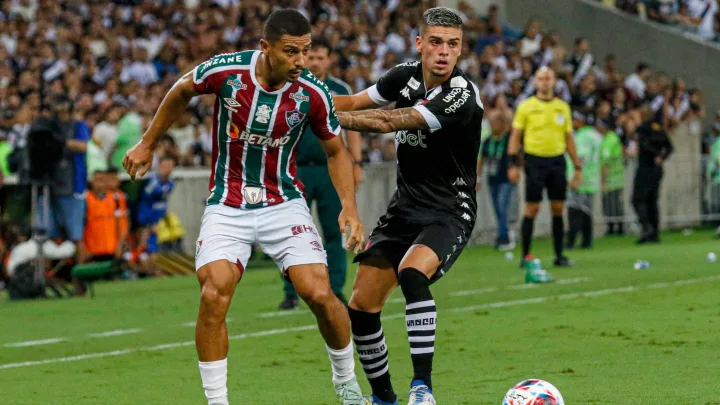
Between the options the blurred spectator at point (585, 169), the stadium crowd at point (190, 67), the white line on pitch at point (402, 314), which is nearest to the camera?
the white line on pitch at point (402, 314)

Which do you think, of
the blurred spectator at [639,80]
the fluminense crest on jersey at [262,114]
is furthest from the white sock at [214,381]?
the blurred spectator at [639,80]

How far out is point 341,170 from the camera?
7469 millimetres

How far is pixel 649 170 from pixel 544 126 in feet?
22.7

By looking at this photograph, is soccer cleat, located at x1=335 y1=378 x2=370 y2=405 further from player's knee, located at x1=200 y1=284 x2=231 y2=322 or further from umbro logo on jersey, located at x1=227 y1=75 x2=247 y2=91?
umbro logo on jersey, located at x1=227 y1=75 x2=247 y2=91

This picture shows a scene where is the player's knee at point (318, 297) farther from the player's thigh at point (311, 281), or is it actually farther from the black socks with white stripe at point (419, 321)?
the black socks with white stripe at point (419, 321)

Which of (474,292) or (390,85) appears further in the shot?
(474,292)

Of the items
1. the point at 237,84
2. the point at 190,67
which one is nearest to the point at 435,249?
the point at 237,84

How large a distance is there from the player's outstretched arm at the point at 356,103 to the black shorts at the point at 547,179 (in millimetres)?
8882

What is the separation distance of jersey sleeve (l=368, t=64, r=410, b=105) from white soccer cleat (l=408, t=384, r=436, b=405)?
6.22ft

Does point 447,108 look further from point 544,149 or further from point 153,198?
point 153,198

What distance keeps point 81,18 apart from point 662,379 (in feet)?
56.4

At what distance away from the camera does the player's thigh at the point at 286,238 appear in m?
7.31

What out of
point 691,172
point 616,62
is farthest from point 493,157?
point 616,62

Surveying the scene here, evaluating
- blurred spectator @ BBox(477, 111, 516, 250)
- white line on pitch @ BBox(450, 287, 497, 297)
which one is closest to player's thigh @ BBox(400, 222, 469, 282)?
white line on pitch @ BBox(450, 287, 497, 297)
